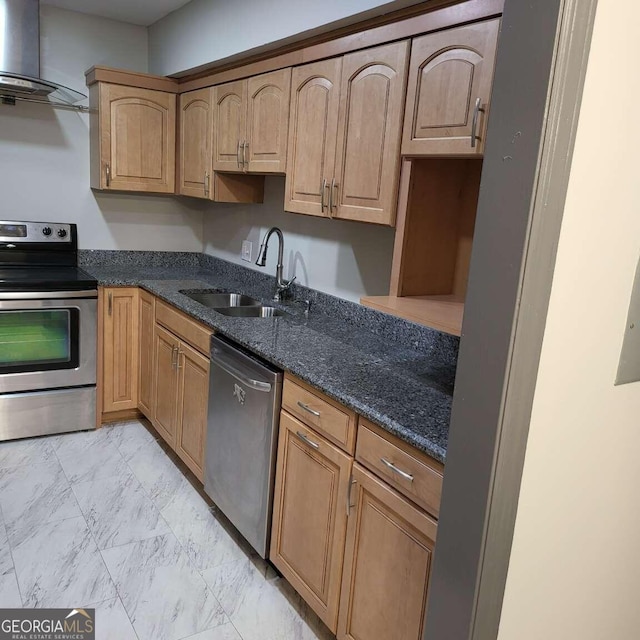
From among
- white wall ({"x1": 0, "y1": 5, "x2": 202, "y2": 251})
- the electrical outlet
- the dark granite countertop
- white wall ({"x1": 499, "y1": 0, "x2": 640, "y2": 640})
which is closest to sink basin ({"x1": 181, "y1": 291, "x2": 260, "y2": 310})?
the dark granite countertop

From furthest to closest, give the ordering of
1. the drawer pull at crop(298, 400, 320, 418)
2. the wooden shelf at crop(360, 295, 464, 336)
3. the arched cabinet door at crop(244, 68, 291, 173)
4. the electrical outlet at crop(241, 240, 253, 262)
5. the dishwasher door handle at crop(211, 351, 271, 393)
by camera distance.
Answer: the electrical outlet at crop(241, 240, 253, 262), the arched cabinet door at crop(244, 68, 291, 173), the dishwasher door handle at crop(211, 351, 271, 393), the drawer pull at crop(298, 400, 320, 418), the wooden shelf at crop(360, 295, 464, 336)

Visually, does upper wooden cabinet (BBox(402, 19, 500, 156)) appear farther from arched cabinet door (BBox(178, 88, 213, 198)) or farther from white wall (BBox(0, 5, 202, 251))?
white wall (BBox(0, 5, 202, 251))

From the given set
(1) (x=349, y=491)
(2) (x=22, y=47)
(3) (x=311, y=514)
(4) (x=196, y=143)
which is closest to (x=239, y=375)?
(3) (x=311, y=514)

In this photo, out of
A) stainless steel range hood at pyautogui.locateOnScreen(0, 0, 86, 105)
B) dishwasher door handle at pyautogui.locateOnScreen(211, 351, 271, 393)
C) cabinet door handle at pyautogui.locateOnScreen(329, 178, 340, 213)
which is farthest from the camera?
stainless steel range hood at pyautogui.locateOnScreen(0, 0, 86, 105)

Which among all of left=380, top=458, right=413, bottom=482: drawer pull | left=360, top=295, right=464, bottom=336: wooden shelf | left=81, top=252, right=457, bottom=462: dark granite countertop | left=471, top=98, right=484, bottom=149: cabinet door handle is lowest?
left=380, top=458, right=413, bottom=482: drawer pull

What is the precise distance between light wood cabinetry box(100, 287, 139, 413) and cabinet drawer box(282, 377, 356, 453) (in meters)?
1.72

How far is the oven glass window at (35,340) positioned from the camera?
10.2ft

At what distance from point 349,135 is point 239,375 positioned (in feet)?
3.26

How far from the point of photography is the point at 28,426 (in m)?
3.24

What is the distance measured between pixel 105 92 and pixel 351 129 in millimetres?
1947

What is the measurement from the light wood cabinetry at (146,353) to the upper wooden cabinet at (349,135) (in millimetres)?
1184

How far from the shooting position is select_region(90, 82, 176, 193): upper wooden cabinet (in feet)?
11.3

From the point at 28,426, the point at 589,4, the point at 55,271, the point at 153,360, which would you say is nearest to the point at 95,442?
the point at 28,426

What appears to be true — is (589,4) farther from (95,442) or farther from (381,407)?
(95,442)
